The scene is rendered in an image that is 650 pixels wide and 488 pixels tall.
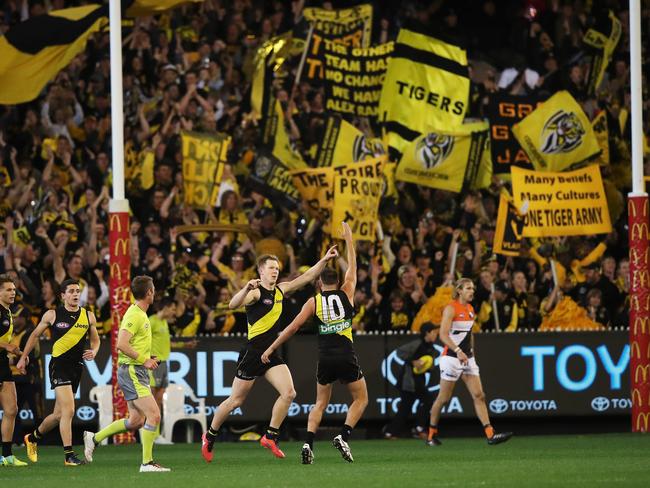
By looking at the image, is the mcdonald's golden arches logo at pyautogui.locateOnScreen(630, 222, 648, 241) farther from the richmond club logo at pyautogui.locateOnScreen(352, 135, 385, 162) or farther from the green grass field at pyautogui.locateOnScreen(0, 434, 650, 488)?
the richmond club logo at pyautogui.locateOnScreen(352, 135, 385, 162)

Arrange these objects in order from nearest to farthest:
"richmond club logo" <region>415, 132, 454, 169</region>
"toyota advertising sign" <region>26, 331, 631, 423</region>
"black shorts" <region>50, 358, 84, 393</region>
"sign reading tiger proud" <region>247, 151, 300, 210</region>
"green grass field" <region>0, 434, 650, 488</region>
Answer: "green grass field" <region>0, 434, 650, 488</region> → "black shorts" <region>50, 358, 84, 393</region> → "toyota advertising sign" <region>26, 331, 631, 423</region> → "sign reading tiger proud" <region>247, 151, 300, 210</region> → "richmond club logo" <region>415, 132, 454, 169</region>

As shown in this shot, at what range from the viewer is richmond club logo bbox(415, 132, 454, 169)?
23.1 meters

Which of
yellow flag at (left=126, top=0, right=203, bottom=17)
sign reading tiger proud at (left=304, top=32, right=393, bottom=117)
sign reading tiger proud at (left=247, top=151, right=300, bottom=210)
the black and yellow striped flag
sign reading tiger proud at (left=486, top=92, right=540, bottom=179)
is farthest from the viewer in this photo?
sign reading tiger proud at (left=486, top=92, right=540, bottom=179)

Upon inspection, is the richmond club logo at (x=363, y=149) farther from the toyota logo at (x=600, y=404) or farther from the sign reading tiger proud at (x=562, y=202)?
the toyota logo at (x=600, y=404)

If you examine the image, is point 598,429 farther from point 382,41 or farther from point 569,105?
point 382,41

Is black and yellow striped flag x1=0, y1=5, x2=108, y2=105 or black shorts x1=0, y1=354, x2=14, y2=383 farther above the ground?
black and yellow striped flag x1=0, y1=5, x2=108, y2=105

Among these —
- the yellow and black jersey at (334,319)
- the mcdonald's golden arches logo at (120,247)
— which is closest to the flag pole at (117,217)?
the mcdonald's golden arches logo at (120,247)

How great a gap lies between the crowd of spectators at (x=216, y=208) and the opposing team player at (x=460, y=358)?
8.54ft

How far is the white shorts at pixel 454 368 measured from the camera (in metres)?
18.7

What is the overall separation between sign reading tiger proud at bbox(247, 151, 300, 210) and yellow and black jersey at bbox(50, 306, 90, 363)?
6860mm

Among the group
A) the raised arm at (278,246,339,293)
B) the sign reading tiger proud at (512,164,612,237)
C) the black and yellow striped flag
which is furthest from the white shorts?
the black and yellow striped flag

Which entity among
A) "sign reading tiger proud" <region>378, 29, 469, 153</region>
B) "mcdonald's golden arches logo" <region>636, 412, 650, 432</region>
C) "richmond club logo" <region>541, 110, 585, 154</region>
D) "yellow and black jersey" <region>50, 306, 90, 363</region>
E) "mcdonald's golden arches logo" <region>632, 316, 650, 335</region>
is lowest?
"mcdonald's golden arches logo" <region>636, 412, 650, 432</region>

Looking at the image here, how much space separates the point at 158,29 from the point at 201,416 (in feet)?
25.8

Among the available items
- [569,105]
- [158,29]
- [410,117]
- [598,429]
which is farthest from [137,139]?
[598,429]
